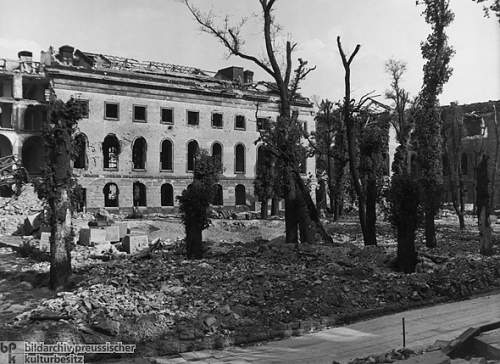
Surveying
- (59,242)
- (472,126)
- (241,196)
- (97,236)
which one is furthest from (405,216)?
(472,126)

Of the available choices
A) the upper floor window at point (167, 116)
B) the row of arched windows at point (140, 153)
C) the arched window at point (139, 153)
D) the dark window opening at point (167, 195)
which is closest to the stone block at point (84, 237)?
the row of arched windows at point (140, 153)

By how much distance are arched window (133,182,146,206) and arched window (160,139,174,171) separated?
7.89 feet

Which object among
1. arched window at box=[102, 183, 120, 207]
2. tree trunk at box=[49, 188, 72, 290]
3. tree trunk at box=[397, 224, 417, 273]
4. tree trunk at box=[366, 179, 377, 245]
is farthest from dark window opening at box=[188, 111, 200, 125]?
tree trunk at box=[397, 224, 417, 273]

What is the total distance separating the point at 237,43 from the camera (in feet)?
61.3

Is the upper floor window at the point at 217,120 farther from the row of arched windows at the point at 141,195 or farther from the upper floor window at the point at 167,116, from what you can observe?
the row of arched windows at the point at 141,195

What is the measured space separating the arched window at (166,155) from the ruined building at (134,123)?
3.1 inches

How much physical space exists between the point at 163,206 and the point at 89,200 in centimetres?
568

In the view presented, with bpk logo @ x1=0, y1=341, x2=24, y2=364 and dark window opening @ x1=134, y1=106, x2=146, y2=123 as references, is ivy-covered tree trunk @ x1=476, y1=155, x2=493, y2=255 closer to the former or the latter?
bpk logo @ x1=0, y1=341, x2=24, y2=364

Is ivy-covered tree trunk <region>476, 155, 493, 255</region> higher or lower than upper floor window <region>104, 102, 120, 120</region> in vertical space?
lower

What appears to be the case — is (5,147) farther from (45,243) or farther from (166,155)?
(45,243)

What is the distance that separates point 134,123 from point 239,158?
32.0 feet

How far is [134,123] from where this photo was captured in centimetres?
3631

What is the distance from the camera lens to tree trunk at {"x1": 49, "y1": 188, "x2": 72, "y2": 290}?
Result: 13.3 metres

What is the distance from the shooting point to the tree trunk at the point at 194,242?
15633 mm
